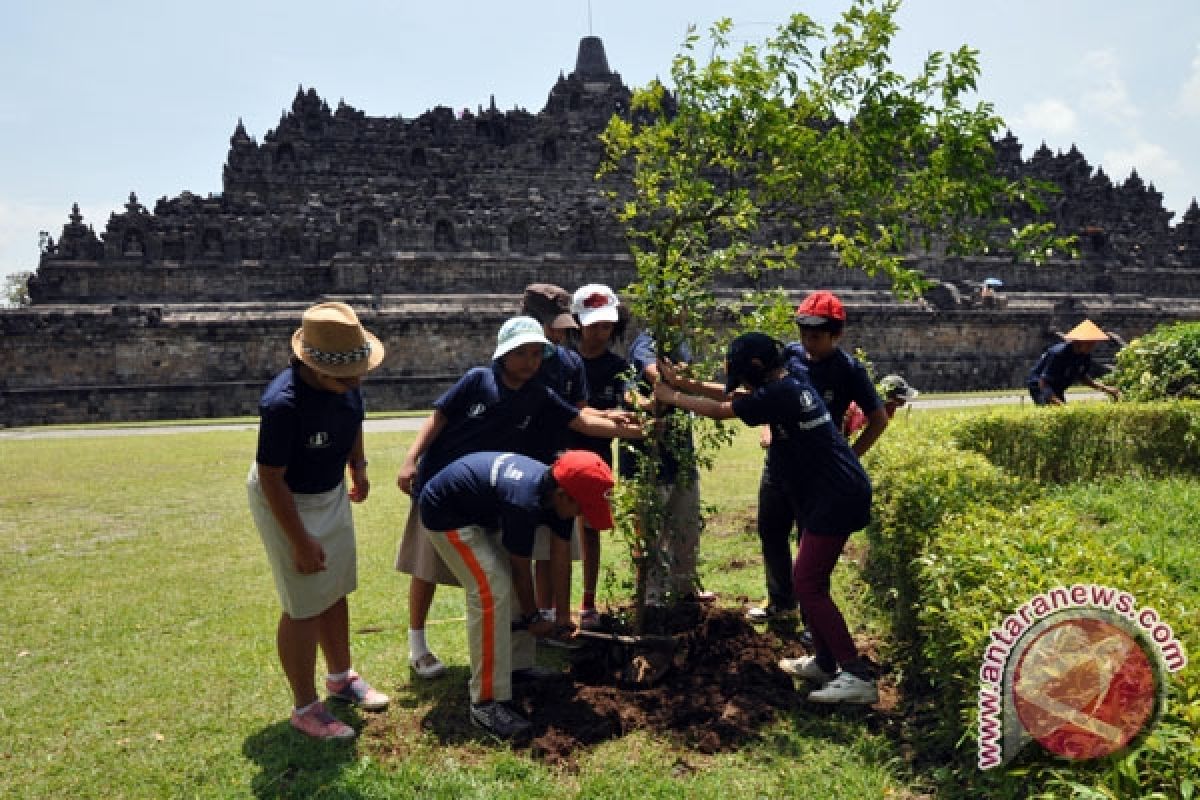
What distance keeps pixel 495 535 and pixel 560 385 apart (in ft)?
3.83

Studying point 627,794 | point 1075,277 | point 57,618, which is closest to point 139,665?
point 57,618

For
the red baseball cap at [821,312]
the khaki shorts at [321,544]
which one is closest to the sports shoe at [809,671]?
the red baseball cap at [821,312]

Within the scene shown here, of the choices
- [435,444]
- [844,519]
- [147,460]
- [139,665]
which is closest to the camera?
[844,519]

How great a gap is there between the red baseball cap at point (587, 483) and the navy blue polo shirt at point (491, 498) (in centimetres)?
17

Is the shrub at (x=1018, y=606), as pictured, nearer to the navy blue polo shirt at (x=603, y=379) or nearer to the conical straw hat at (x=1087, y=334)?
the navy blue polo shirt at (x=603, y=379)

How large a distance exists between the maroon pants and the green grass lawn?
366 millimetres

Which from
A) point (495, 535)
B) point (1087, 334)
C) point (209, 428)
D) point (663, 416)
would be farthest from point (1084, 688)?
point (209, 428)

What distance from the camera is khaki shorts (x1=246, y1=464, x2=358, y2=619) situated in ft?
12.7

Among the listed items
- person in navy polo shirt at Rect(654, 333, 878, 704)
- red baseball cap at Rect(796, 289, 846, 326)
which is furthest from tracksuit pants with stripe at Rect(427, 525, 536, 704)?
red baseball cap at Rect(796, 289, 846, 326)

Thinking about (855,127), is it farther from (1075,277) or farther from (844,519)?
(1075,277)

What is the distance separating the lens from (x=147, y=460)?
13.7m

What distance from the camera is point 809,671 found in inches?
172

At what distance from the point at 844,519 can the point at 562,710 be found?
1.75 meters

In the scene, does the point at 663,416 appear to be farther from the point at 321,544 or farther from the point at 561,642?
the point at 321,544
